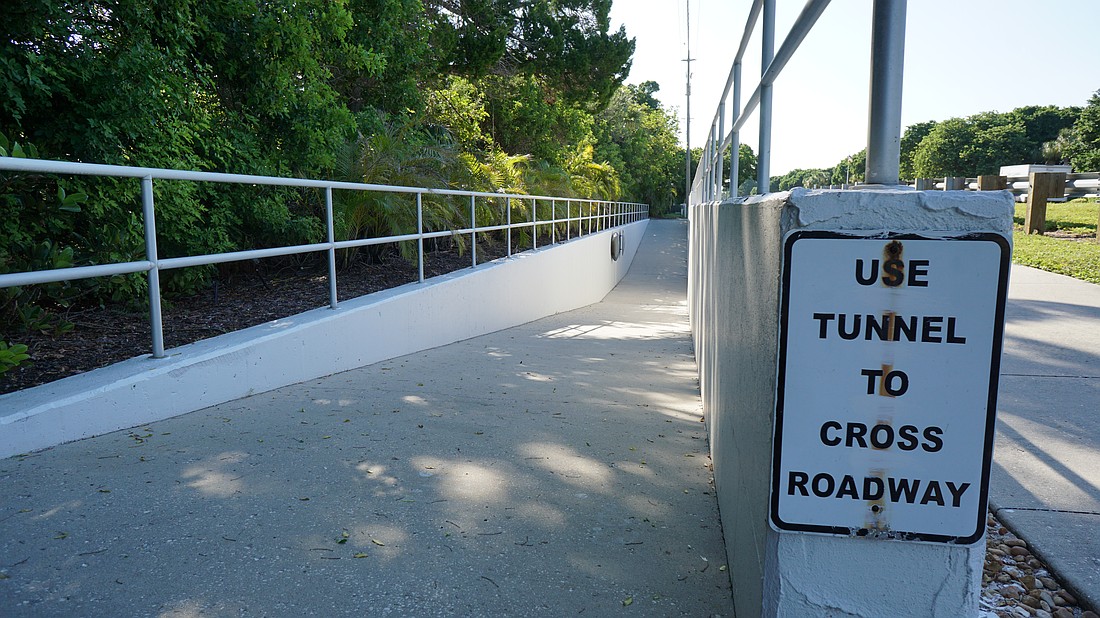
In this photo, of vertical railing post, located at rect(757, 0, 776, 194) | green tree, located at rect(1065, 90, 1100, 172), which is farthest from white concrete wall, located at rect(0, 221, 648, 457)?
green tree, located at rect(1065, 90, 1100, 172)

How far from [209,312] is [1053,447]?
5836mm

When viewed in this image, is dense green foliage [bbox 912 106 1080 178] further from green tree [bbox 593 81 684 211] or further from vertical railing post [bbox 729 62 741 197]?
vertical railing post [bbox 729 62 741 197]

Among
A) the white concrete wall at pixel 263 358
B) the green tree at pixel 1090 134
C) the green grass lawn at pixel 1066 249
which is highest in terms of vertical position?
the green tree at pixel 1090 134

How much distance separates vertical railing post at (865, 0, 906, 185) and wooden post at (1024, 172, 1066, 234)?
18.7m

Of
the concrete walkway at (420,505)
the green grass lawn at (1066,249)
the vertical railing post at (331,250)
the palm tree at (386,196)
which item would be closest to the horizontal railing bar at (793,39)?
the concrete walkway at (420,505)

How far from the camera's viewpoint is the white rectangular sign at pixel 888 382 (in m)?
1.64

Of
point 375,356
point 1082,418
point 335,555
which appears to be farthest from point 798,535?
point 375,356

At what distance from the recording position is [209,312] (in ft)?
20.4

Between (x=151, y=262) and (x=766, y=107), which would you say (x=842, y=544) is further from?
(x=151, y=262)

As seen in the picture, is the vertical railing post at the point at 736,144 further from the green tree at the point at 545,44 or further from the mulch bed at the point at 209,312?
the green tree at the point at 545,44

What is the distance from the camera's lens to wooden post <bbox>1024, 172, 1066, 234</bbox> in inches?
698

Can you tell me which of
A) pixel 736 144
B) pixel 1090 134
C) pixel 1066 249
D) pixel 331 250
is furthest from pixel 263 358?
pixel 1090 134

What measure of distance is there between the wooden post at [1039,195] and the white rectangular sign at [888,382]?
1883 cm

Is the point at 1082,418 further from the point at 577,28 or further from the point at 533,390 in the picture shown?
→ the point at 577,28
